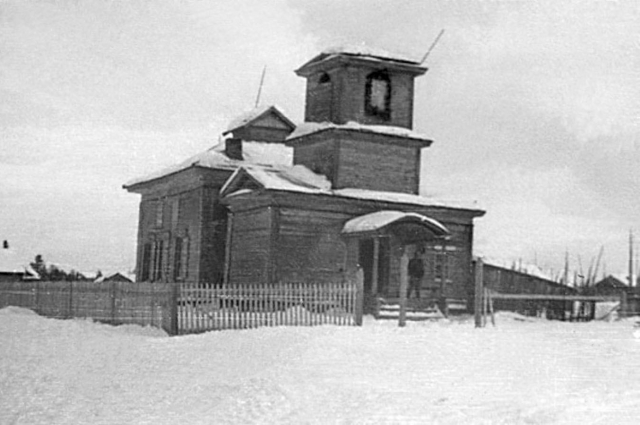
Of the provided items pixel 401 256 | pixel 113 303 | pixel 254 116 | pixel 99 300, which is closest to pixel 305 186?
pixel 401 256

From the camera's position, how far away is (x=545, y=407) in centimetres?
870

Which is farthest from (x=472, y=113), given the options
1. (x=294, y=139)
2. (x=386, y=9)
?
(x=294, y=139)

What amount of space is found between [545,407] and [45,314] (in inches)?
642

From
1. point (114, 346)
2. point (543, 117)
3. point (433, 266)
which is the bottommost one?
point (114, 346)

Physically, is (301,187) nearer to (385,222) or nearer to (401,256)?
(385,222)

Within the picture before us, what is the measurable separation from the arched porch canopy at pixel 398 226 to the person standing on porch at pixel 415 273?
0.64 meters

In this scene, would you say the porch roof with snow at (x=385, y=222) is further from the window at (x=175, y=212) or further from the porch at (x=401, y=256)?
the window at (x=175, y=212)

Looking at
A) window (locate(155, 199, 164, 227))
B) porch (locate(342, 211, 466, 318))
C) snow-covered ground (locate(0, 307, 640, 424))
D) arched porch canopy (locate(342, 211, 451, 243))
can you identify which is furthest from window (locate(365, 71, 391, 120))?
snow-covered ground (locate(0, 307, 640, 424))

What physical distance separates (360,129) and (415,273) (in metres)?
4.12

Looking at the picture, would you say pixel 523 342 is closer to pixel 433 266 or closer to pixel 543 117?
pixel 543 117

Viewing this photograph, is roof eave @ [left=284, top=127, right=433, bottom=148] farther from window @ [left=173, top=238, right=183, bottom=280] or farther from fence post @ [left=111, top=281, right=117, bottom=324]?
fence post @ [left=111, top=281, right=117, bottom=324]

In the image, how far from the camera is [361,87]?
26.5 meters

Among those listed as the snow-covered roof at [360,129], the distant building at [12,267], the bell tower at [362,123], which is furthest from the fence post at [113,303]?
the distant building at [12,267]

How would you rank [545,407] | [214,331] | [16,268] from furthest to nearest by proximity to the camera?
[16,268] → [214,331] → [545,407]
